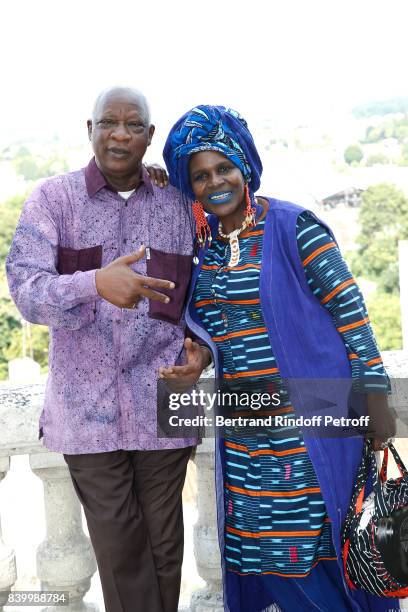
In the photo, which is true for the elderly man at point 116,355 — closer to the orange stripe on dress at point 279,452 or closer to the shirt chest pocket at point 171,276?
the shirt chest pocket at point 171,276

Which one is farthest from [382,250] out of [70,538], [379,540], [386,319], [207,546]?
[379,540]

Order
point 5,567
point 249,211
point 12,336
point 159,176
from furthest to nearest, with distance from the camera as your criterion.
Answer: point 12,336 < point 5,567 < point 159,176 < point 249,211

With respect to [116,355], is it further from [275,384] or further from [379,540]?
[379,540]

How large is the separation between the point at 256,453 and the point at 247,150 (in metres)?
0.96

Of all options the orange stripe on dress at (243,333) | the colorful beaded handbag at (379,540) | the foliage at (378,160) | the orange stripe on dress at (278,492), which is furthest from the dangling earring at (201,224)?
the foliage at (378,160)

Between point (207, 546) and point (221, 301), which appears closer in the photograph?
point (221, 301)

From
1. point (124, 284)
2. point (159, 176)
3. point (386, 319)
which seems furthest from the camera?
point (386, 319)

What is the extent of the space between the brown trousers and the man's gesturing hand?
0.54 meters

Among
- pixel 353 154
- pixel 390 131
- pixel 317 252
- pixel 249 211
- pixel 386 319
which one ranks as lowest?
pixel 386 319

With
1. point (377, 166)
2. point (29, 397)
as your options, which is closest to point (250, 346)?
point (29, 397)

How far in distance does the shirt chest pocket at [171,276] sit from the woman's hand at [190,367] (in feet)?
0.42

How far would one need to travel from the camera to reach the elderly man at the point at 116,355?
95.1 inches

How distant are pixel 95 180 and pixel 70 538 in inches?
52.7

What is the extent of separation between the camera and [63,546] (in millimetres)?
2836
